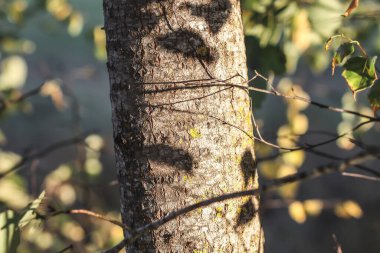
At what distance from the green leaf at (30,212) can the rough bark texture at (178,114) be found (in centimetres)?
22

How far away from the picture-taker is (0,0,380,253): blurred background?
169 cm

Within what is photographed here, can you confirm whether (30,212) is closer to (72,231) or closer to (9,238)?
(9,238)

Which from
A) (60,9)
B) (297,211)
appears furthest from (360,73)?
(60,9)

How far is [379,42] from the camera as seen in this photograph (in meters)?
2.34

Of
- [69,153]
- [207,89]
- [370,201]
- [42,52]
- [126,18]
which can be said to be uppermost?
[42,52]

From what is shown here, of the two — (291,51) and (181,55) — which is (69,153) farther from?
(181,55)

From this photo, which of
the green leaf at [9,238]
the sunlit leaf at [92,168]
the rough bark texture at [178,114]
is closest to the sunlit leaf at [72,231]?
the sunlit leaf at [92,168]

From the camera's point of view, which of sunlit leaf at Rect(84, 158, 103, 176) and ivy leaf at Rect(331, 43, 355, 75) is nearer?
ivy leaf at Rect(331, 43, 355, 75)

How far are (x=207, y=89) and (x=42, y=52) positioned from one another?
8569 millimetres

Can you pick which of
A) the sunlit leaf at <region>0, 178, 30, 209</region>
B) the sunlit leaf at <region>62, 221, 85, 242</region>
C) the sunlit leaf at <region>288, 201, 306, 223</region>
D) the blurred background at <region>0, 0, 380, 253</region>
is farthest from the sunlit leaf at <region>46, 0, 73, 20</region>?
the sunlit leaf at <region>288, 201, 306, 223</region>

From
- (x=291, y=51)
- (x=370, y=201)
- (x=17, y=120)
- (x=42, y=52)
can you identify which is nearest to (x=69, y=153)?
(x=17, y=120)

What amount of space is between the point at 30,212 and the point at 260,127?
115 centimetres

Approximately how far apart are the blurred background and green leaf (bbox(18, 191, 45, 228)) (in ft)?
0.09

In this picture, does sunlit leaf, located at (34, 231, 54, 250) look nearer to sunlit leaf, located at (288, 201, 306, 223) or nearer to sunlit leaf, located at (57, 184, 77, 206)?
sunlit leaf, located at (57, 184, 77, 206)
